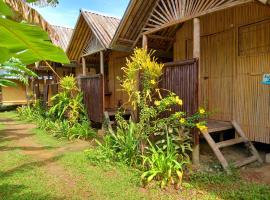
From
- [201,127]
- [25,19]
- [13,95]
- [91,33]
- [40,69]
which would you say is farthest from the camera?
[13,95]

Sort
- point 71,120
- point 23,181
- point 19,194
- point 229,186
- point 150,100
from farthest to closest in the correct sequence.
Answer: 1. point 71,120
2. point 150,100
3. point 23,181
4. point 229,186
5. point 19,194

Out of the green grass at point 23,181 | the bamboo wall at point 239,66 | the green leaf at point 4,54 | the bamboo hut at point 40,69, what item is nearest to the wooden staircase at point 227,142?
the bamboo wall at point 239,66

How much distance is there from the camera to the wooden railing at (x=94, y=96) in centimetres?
973

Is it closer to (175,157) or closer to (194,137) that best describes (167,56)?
(194,137)

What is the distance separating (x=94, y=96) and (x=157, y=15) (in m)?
4.06

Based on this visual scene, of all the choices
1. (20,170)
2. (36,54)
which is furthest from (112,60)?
(36,54)

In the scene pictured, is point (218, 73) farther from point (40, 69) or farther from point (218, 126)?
point (40, 69)

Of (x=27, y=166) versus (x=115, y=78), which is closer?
(x=27, y=166)

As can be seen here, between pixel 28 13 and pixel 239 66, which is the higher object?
pixel 28 13

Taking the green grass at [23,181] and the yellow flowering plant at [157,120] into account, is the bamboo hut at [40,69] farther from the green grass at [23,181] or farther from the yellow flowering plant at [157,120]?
the yellow flowering plant at [157,120]

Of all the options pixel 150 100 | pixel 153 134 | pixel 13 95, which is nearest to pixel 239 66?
pixel 150 100

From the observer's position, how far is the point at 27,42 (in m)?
1.07

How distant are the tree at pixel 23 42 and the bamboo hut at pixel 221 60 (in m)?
5.07

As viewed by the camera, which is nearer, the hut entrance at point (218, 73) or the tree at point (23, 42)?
the tree at point (23, 42)
